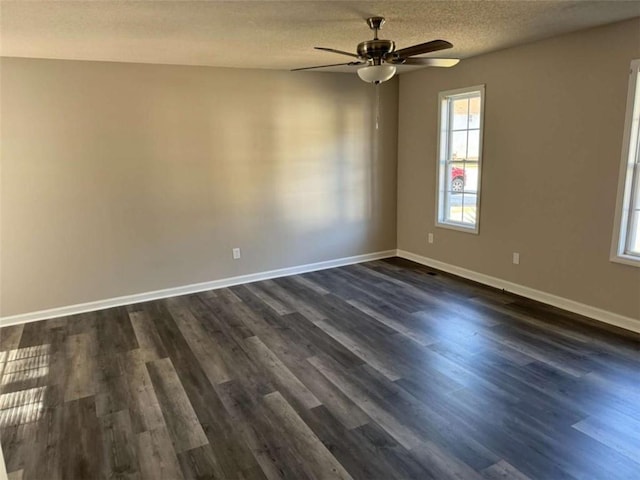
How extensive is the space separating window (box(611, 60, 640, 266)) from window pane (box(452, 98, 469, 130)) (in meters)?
1.78

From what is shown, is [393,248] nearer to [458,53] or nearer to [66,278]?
[458,53]

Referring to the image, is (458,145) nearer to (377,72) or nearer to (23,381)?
(377,72)

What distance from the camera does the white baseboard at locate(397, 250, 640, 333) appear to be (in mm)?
3639

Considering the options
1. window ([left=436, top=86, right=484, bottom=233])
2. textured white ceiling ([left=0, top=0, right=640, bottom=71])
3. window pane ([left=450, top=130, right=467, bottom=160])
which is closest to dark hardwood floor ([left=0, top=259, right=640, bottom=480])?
window ([left=436, top=86, right=484, bottom=233])

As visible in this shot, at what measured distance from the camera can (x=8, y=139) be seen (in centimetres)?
388

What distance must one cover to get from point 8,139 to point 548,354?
4.90 meters

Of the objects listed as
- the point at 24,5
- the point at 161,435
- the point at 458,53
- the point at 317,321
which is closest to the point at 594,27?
the point at 458,53

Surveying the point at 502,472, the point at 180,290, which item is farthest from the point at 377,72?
the point at 180,290

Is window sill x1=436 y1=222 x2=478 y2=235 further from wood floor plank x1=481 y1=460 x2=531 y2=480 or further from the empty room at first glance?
wood floor plank x1=481 y1=460 x2=531 y2=480

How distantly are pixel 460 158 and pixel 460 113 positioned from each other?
1.71 feet

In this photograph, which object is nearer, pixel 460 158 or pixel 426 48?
pixel 426 48

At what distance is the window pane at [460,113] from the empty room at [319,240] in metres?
0.02

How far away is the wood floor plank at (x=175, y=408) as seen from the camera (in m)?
2.39

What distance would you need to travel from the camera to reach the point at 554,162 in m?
4.02
